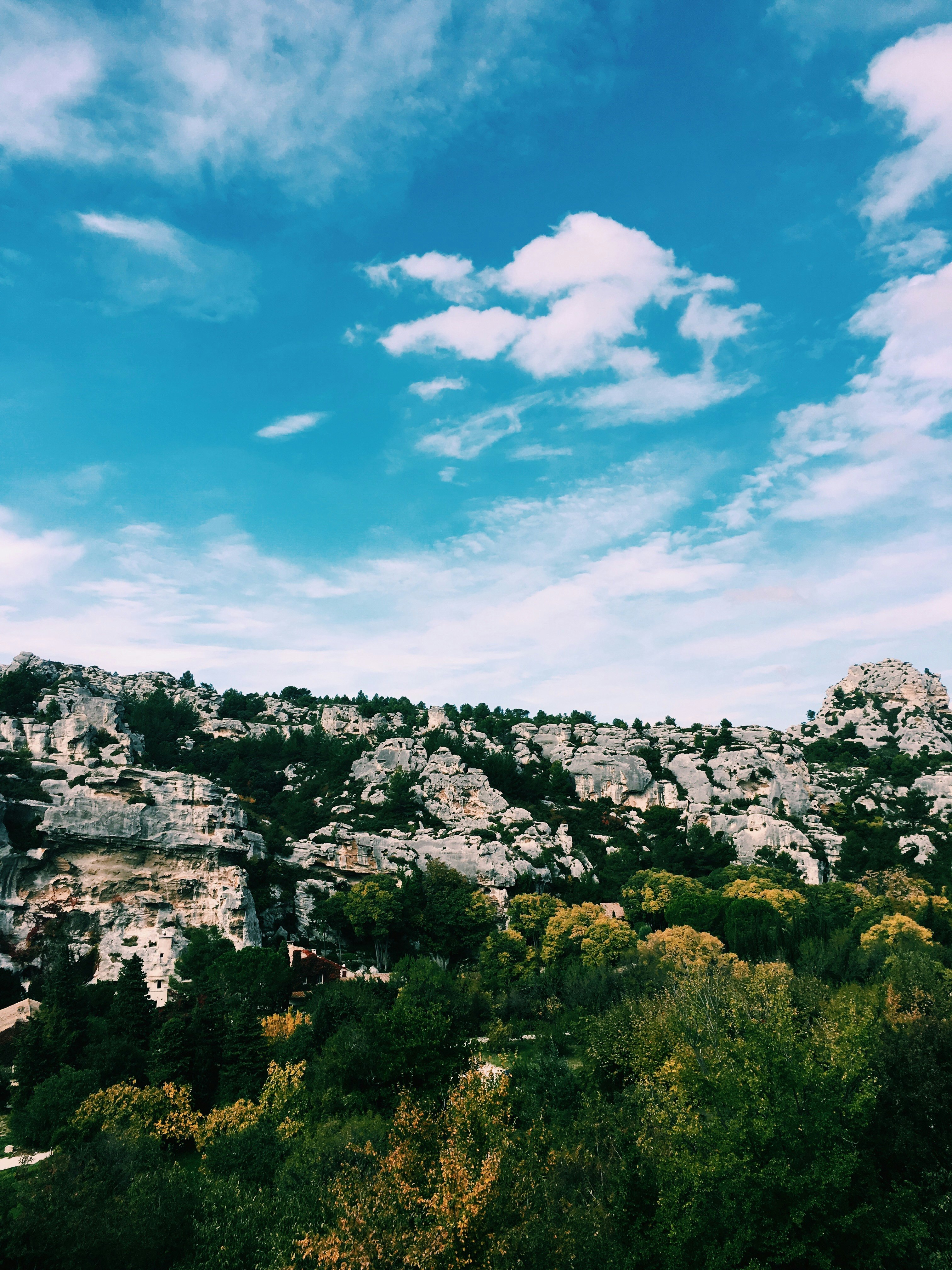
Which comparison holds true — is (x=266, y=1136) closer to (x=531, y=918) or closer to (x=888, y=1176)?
(x=888, y=1176)

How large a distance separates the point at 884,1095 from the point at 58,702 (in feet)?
309

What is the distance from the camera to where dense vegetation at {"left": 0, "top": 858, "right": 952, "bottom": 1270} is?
1953 cm

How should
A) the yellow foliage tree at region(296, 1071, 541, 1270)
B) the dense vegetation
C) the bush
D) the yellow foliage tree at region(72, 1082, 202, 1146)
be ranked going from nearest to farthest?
1. the yellow foliage tree at region(296, 1071, 541, 1270)
2. the dense vegetation
3. the yellow foliage tree at region(72, 1082, 202, 1146)
4. the bush

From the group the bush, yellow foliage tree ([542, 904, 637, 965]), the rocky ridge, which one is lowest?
yellow foliage tree ([542, 904, 637, 965])

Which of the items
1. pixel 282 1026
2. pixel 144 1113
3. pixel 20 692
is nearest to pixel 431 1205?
pixel 144 1113

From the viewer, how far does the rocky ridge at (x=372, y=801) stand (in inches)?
2454

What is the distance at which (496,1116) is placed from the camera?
26969 mm

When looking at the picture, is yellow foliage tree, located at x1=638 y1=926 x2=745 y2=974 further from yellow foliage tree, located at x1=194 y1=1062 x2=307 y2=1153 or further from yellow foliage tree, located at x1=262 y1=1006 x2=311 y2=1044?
yellow foliage tree, located at x1=194 y1=1062 x2=307 y2=1153

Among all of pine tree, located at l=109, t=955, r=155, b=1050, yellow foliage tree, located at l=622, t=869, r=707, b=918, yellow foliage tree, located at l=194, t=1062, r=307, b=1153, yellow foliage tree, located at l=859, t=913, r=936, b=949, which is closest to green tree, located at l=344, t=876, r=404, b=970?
pine tree, located at l=109, t=955, r=155, b=1050

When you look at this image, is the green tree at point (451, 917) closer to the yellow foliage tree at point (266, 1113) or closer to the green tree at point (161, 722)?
the yellow foliage tree at point (266, 1113)

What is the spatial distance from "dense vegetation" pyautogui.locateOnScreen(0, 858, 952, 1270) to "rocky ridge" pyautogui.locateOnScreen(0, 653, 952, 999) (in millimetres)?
7527

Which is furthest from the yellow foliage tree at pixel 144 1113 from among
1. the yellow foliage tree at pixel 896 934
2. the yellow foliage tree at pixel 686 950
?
the yellow foliage tree at pixel 896 934

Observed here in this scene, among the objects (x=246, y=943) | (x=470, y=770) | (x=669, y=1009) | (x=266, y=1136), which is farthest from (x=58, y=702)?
(x=669, y=1009)

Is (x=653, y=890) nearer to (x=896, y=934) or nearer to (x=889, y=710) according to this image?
(x=896, y=934)
